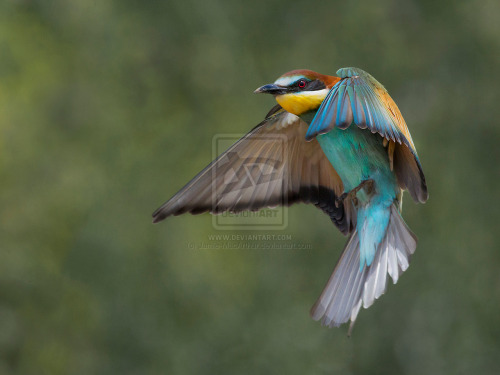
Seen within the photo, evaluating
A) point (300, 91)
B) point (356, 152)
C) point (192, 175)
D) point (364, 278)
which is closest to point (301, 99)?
point (300, 91)

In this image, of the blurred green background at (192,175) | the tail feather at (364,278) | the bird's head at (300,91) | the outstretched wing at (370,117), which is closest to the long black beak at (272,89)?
the bird's head at (300,91)

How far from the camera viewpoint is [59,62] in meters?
5.27

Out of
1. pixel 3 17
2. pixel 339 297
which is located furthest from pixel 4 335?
pixel 339 297

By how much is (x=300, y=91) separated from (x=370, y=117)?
0.94 feet

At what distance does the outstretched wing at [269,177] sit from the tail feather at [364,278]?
22 cm

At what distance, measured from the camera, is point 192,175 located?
4965 millimetres

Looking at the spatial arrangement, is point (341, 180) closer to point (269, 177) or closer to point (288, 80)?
point (269, 177)

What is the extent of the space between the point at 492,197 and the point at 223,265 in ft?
5.43

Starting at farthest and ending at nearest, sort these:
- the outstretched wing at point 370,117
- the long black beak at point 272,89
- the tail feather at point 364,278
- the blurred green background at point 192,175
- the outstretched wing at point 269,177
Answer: the blurred green background at point 192,175, the outstretched wing at point 269,177, the tail feather at point 364,278, the long black beak at point 272,89, the outstretched wing at point 370,117

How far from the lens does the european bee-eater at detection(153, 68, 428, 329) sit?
229 cm

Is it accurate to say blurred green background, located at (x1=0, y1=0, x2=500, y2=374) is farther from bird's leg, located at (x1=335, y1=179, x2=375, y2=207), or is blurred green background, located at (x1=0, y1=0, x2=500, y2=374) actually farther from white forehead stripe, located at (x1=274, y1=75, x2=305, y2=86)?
white forehead stripe, located at (x1=274, y1=75, x2=305, y2=86)

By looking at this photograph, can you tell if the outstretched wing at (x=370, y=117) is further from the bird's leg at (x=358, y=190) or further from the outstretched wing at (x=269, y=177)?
the outstretched wing at (x=269, y=177)

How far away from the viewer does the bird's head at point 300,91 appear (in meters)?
2.29

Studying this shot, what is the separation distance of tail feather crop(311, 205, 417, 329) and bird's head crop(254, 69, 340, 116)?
489mm
